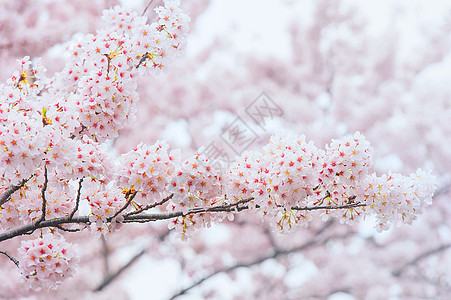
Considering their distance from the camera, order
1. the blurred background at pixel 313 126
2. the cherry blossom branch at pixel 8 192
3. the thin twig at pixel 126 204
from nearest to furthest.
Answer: the thin twig at pixel 126 204 → the cherry blossom branch at pixel 8 192 → the blurred background at pixel 313 126

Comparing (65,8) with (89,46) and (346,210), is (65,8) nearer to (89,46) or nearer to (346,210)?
(89,46)

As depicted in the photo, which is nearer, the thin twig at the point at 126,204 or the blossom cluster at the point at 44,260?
the thin twig at the point at 126,204

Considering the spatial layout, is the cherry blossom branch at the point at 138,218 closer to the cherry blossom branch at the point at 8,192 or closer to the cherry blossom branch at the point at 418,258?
the cherry blossom branch at the point at 8,192

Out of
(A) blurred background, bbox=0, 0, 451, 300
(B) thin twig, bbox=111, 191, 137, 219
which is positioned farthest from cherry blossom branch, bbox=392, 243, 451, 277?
(B) thin twig, bbox=111, 191, 137, 219

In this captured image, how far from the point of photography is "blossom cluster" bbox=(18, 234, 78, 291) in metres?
2.50

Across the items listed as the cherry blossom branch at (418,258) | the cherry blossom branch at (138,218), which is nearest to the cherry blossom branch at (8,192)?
the cherry blossom branch at (138,218)

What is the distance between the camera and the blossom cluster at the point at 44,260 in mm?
2502

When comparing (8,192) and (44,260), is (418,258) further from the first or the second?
(8,192)

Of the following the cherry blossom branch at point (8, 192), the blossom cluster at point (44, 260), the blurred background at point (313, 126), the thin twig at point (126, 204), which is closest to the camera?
the thin twig at point (126, 204)

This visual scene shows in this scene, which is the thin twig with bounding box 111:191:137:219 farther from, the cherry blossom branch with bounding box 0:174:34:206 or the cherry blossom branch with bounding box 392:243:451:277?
the cherry blossom branch with bounding box 392:243:451:277

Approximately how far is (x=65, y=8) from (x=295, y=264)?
20.9ft

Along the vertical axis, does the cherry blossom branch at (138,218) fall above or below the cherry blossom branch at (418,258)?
below

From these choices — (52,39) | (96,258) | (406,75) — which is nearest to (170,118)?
(96,258)

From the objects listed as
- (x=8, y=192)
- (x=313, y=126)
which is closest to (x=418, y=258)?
(x=313, y=126)
